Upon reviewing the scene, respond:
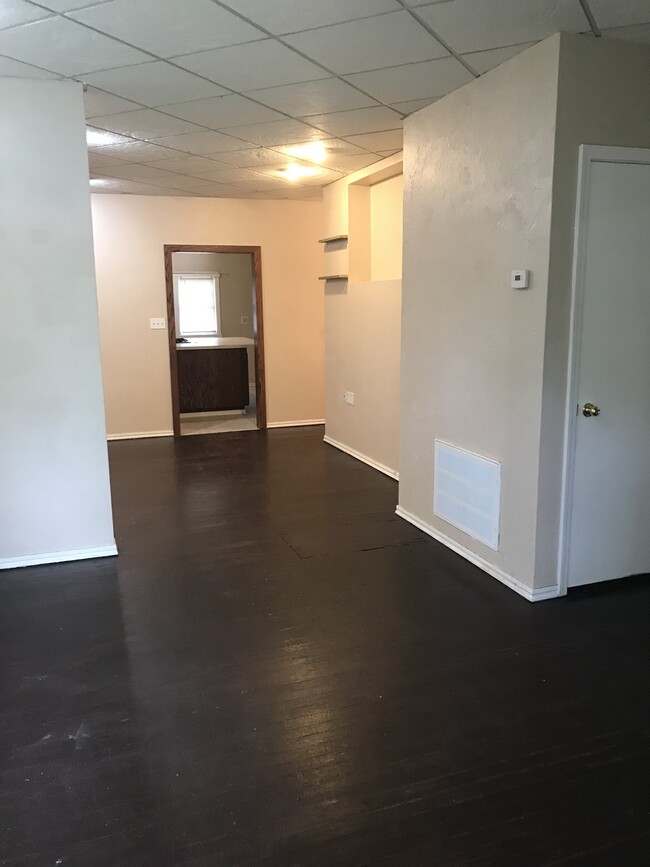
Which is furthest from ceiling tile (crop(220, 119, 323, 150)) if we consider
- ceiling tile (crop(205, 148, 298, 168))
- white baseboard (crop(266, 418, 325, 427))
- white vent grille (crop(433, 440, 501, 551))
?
white baseboard (crop(266, 418, 325, 427))

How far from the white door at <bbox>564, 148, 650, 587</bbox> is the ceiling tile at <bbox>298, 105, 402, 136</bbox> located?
56.9 inches

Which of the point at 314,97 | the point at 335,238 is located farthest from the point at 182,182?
the point at 314,97

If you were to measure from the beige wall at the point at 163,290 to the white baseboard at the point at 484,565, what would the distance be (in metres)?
3.28

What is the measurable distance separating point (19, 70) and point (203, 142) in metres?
1.51

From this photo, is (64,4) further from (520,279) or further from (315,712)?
(315,712)

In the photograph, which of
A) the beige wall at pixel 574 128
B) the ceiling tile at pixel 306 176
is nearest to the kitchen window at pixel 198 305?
the ceiling tile at pixel 306 176

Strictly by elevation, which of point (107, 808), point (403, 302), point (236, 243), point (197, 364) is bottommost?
Result: point (107, 808)

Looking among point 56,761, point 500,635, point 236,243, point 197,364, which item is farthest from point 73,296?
point 197,364

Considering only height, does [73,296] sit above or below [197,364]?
above

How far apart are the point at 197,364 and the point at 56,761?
6205 millimetres

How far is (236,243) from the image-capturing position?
270 inches

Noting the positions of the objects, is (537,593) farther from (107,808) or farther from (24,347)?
(24,347)

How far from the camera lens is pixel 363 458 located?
19.1 ft

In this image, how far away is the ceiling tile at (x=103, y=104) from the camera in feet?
11.0
